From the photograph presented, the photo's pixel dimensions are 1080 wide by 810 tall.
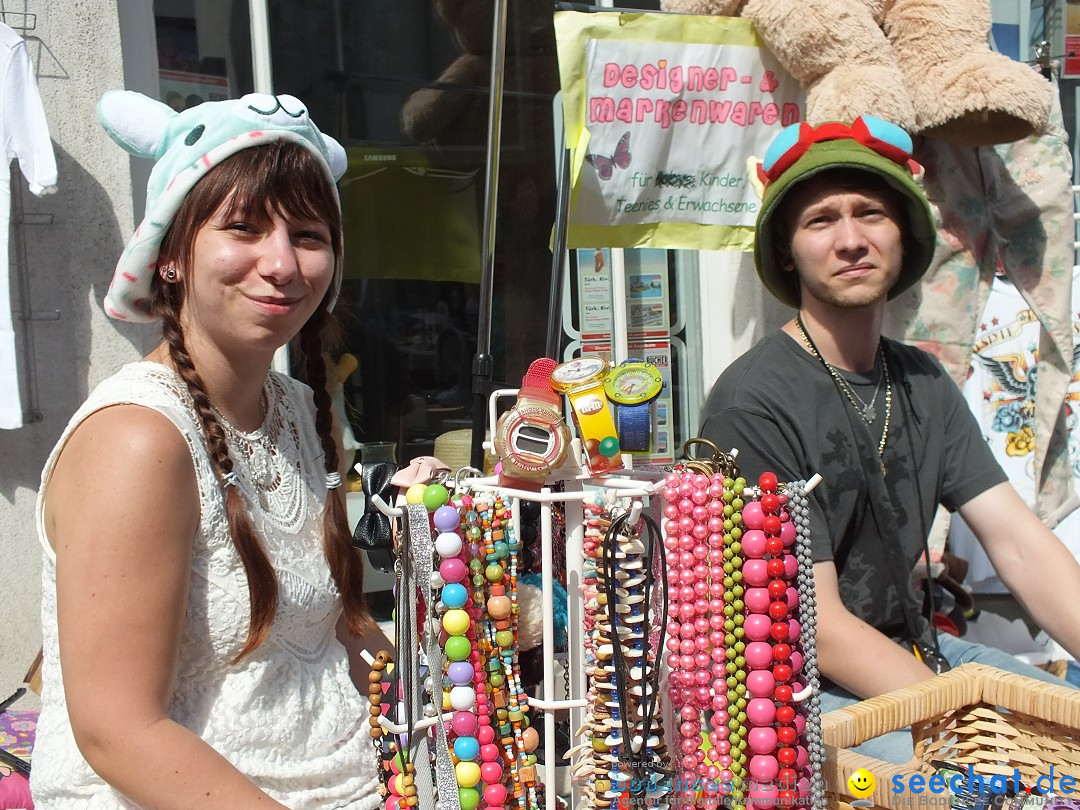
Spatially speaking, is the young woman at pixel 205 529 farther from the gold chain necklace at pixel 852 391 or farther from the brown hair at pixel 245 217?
the gold chain necklace at pixel 852 391

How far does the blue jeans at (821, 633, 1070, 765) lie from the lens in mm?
1551

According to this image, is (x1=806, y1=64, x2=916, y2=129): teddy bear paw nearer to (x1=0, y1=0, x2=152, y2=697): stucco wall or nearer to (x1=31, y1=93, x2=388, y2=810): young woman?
(x1=31, y1=93, x2=388, y2=810): young woman

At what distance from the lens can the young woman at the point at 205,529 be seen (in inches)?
41.6

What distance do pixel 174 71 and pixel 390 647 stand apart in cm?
221

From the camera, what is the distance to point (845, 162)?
179 cm

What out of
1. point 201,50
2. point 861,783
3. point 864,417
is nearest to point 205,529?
point 861,783

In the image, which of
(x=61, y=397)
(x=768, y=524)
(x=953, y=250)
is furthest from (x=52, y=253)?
(x=953, y=250)

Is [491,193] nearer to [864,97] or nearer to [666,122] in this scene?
[666,122]

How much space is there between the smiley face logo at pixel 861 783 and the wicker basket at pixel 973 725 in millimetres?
18

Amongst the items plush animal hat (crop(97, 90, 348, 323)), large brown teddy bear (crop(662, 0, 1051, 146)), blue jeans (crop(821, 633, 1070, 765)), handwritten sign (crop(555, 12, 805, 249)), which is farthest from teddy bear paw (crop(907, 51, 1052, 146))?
plush animal hat (crop(97, 90, 348, 323))

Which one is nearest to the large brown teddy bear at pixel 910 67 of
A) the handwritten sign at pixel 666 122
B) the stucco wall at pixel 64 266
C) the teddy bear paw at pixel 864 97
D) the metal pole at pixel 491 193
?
the teddy bear paw at pixel 864 97

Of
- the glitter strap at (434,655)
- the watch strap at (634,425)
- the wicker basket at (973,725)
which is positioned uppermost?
the watch strap at (634,425)

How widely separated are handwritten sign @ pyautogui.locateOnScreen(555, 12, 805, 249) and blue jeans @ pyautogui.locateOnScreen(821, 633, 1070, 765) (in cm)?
129

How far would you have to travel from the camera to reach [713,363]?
3.45 metres
